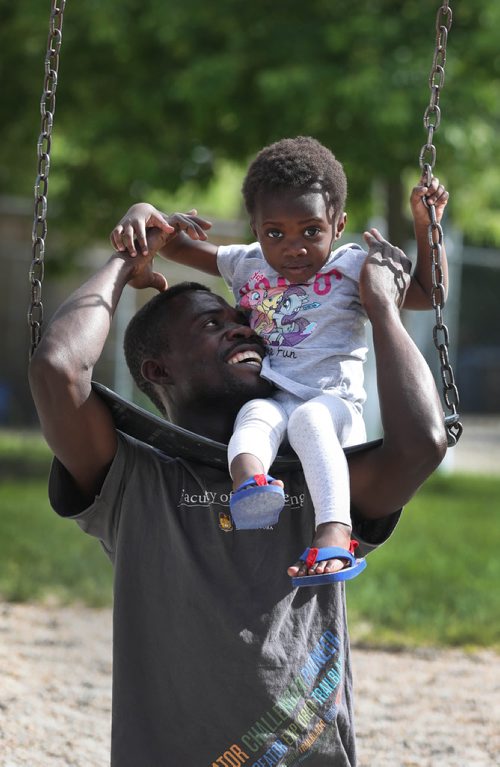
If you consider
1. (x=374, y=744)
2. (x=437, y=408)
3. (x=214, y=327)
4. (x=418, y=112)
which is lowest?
(x=374, y=744)

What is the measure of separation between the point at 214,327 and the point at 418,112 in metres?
6.78

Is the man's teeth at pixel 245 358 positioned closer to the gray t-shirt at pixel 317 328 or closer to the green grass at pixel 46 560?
the gray t-shirt at pixel 317 328

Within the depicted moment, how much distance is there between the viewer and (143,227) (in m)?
2.79

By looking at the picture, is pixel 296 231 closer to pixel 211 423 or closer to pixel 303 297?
pixel 303 297

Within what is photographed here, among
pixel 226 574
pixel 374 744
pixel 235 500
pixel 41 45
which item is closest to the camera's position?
pixel 235 500

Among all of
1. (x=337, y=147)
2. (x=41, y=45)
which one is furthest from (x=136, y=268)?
(x=41, y=45)

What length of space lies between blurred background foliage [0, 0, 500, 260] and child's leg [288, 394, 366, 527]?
6.64 meters

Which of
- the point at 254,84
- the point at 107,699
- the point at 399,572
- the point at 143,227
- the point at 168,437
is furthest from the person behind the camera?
the point at 254,84

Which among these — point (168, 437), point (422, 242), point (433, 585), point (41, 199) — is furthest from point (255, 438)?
→ point (433, 585)

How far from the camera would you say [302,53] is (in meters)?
9.37

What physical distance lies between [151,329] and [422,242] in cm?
77

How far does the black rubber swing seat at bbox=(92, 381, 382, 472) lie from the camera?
8.61 feet

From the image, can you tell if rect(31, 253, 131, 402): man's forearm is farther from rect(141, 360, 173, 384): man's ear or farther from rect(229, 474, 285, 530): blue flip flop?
rect(229, 474, 285, 530): blue flip flop

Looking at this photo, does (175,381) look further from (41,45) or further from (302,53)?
(41,45)
